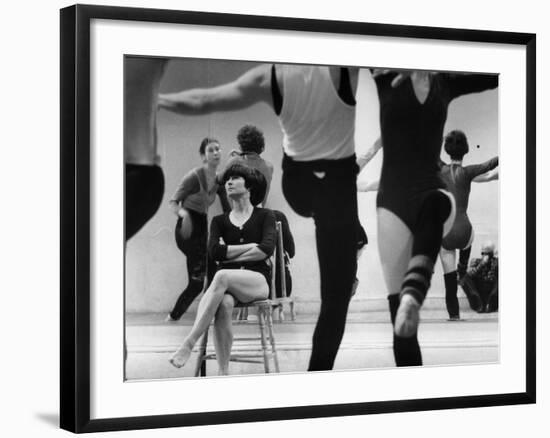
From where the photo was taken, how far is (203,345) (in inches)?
343

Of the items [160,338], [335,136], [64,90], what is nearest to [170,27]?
[64,90]

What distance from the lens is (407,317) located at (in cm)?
930

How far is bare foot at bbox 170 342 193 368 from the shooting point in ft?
28.3

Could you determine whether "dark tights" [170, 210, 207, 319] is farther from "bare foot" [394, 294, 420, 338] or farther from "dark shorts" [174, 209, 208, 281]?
"bare foot" [394, 294, 420, 338]

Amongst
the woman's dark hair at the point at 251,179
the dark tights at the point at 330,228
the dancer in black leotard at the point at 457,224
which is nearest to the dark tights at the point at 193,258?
→ the woman's dark hair at the point at 251,179

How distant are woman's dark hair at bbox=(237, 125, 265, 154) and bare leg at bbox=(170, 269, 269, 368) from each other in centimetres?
76

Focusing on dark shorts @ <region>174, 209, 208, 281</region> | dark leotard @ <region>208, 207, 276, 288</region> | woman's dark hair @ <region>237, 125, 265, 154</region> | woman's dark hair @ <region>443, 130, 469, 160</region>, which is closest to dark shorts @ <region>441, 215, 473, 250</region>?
woman's dark hair @ <region>443, 130, 469, 160</region>

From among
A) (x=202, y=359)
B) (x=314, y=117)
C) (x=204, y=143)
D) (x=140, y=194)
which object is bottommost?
(x=202, y=359)

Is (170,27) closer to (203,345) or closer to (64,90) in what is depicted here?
(64,90)

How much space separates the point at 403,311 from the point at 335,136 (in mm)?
1234

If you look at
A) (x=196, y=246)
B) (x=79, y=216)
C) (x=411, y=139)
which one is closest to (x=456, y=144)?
(x=411, y=139)

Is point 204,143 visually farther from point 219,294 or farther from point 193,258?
point 219,294

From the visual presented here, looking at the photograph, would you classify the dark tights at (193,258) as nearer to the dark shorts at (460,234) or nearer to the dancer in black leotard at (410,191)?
the dancer in black leotard at (410,191)

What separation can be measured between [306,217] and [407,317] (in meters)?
0.98
